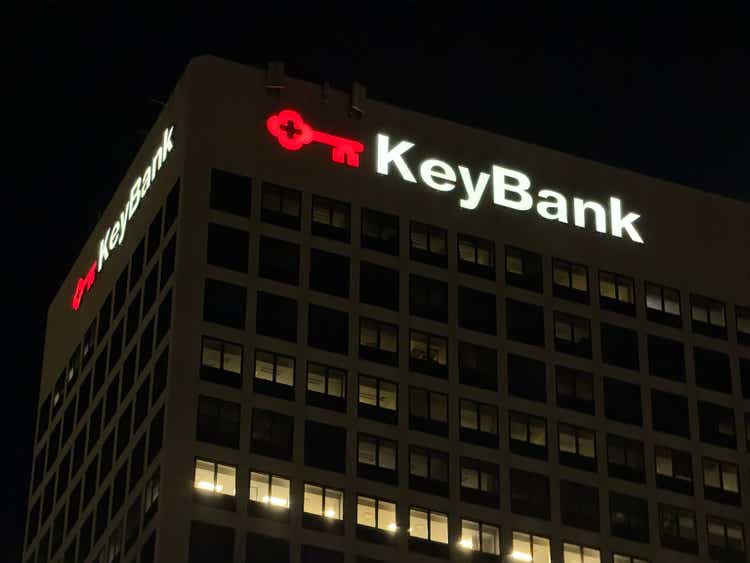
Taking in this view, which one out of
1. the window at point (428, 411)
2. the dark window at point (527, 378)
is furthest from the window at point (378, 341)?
the dark window at point (527, 378)

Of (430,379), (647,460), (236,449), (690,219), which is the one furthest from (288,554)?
(690,219)

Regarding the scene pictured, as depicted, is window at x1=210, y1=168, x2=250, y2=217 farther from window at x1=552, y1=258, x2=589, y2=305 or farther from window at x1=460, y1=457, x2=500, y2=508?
window at x1=552, y1=258, x2=589, y2=305

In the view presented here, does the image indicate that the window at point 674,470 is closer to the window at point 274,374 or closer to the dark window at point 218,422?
the window at point 274,374

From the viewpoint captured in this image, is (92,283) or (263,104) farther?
(92,283)

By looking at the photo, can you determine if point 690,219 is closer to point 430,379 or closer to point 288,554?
point 430,379

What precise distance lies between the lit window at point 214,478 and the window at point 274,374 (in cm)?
581

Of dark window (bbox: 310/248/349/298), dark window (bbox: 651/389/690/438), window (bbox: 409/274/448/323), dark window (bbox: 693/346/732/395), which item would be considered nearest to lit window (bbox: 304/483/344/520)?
dark window (bbox: 310/248/349/298)

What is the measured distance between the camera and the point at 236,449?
133125mm

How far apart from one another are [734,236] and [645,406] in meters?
17.4

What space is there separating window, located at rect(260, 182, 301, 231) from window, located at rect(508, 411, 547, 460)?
1764cm

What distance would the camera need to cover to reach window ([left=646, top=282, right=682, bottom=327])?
152m

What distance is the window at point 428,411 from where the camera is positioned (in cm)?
13962

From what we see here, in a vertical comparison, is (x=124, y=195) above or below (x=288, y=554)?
above

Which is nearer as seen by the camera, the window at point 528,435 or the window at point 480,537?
the window at point 480,537
